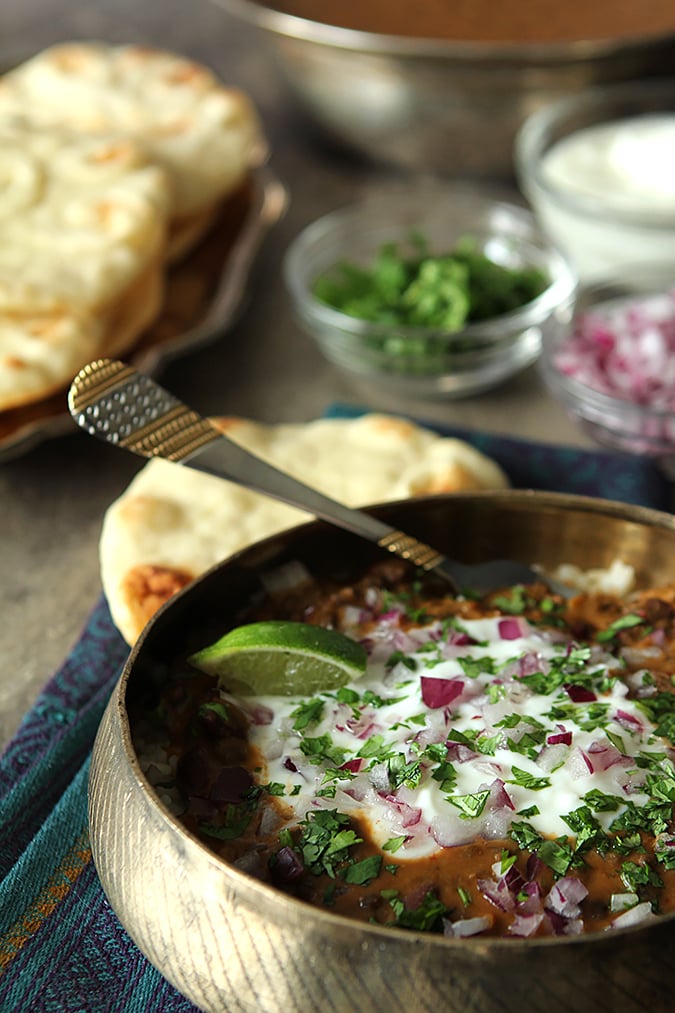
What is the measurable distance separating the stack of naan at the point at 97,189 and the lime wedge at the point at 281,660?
3.24 feet

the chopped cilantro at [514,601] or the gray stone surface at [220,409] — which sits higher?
the chopped cilantro at [514,601]

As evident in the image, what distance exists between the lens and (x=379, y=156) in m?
4.19

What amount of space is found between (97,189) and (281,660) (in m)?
1.75

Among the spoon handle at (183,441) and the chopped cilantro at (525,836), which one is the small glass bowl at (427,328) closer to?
the spoon handle at (183,441)

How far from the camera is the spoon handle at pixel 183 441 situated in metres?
2.08

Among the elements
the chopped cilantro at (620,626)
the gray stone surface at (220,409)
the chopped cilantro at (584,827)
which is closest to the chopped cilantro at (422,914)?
the chopped cilantro at (584,827)

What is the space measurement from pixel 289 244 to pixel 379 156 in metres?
0.46

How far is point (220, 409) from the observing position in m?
3.35

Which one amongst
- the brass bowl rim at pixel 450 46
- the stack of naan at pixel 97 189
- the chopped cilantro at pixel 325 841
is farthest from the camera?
the brass bowl rim at pixel 450 46

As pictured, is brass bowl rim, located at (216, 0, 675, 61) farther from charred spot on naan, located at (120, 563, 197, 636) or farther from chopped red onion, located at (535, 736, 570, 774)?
chopped red onion, located at (535, 736, 570, 774)

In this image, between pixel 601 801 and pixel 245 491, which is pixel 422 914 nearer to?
pixel 601 801

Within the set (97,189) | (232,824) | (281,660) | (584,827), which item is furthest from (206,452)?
(97,189)

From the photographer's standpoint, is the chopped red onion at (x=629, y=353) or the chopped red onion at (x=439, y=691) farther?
the chopped red onion at (x=629, y=353)

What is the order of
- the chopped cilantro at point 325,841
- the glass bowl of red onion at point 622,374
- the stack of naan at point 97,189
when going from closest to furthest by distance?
the chopped cilantro at point 325,841, the stack of naan at point 97,189, the glass bowl of red onion at point 622,374
